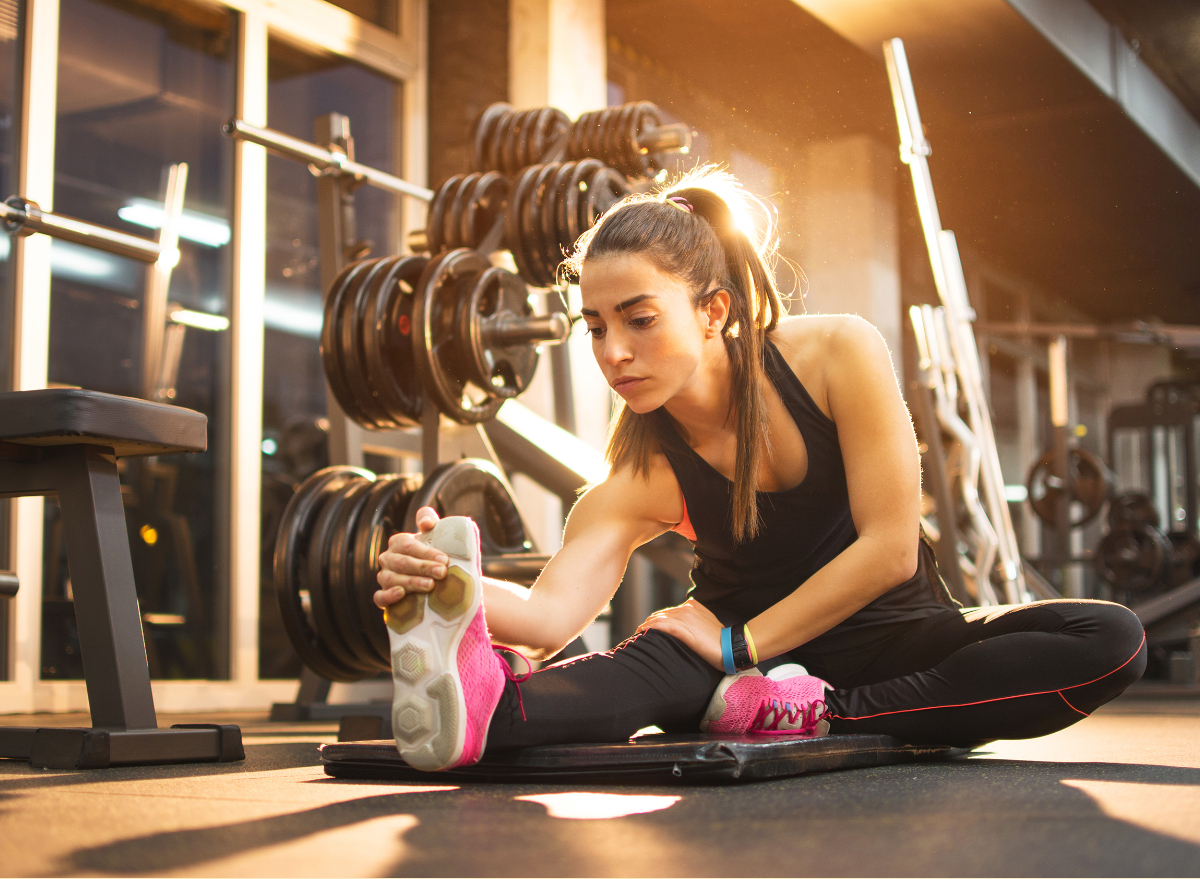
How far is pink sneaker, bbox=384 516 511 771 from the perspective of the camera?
1071mm

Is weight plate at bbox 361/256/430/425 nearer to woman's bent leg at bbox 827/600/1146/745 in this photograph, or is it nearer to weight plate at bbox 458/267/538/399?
weight plate at bbox 458/267/538/399

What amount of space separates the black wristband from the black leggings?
0.04m

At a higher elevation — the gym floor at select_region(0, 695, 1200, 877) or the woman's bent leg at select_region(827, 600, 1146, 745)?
the woman's bent leg at select_region(827, 600, 1146, 745)

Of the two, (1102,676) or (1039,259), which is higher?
(1039,259)

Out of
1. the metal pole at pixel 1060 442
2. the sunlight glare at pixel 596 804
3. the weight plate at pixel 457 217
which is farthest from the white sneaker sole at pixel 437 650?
the metal pole at pixel 1060 442

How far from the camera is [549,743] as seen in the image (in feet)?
4.04

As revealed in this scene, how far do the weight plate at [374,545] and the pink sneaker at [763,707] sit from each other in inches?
34.9

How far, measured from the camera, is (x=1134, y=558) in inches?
212

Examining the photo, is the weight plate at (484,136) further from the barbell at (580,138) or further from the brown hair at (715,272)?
the brown hair at (715,272)

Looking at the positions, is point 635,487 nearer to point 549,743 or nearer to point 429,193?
point 549,743

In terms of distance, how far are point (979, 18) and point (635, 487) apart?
11.6ft

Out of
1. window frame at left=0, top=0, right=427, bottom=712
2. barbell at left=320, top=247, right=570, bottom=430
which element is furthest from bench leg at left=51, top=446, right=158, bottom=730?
window frame at left=0, top=0, right=427, bottom=712

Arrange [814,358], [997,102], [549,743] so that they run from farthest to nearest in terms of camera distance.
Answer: [997,102], [814,358], [549,743]

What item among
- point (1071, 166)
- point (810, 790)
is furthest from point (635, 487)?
point (1071, 166)
